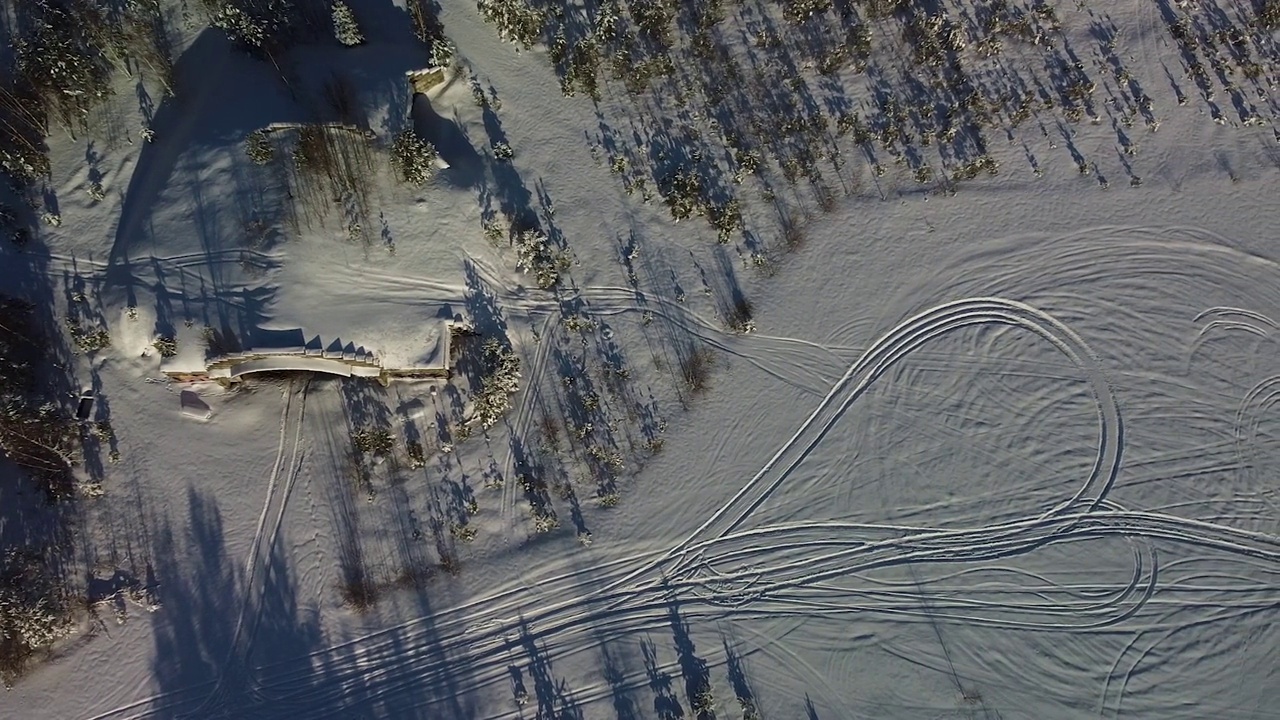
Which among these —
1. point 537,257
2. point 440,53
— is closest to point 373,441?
point 537,257

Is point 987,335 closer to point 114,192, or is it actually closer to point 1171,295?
point 1171,295

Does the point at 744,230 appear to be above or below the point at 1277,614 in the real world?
above

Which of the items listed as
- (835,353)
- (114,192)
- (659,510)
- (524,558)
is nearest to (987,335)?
(835,353)

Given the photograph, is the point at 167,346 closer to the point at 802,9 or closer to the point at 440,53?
the point at 440,53

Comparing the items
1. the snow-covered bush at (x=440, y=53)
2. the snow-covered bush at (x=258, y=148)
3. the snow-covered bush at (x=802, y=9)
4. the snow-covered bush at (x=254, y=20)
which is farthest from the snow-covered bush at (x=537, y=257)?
the snow-covered bush at (x=802, y=9)

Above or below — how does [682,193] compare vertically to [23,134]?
below

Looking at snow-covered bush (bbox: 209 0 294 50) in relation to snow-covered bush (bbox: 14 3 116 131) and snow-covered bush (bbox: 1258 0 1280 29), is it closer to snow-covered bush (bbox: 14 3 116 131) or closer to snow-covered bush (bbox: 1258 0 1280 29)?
snow-covered bush (bbox: 14 3 116 131)
